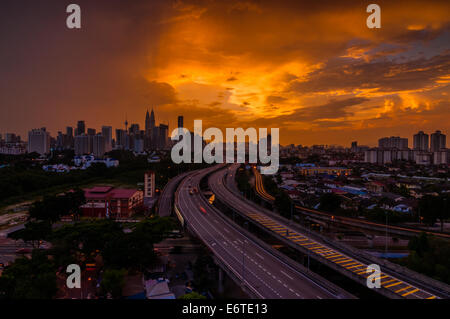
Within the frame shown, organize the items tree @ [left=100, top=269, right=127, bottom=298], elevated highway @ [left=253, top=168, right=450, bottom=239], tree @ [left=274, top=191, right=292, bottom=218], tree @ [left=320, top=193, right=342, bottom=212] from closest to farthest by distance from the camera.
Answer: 1. tree @ [left=100, top=269, right=127, bottom=298]
2. elevated highway @ [left=253, top=168, right=450, bottom=239]
3. tree @ [left=274, top=191, right=292, bottom=218]
4. tree @ [left=320, top=193, right=342, bottom=212]

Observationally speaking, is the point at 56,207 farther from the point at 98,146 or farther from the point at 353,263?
the point at 98,146

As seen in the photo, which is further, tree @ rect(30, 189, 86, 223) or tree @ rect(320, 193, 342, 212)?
tree @ rect(320, 193, 342, 212)

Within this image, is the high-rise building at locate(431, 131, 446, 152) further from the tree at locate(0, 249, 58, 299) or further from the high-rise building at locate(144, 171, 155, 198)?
the tree at locate(0, 249, 58, 299)

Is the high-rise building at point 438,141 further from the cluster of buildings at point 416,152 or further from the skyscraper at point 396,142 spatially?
the skyscraper at point 396,142

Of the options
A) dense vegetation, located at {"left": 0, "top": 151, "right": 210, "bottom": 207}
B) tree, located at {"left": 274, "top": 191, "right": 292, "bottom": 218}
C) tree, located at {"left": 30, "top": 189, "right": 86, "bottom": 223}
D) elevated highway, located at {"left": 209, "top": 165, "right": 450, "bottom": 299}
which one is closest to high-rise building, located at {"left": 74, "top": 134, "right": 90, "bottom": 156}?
dense vegetation, located at {"left": 0, "top": 151, "right": 210, "bottom": 207}

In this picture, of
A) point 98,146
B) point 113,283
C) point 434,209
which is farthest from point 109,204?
point 98,146

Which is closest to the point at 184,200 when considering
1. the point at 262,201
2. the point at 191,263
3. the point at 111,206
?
the point at 111,206
